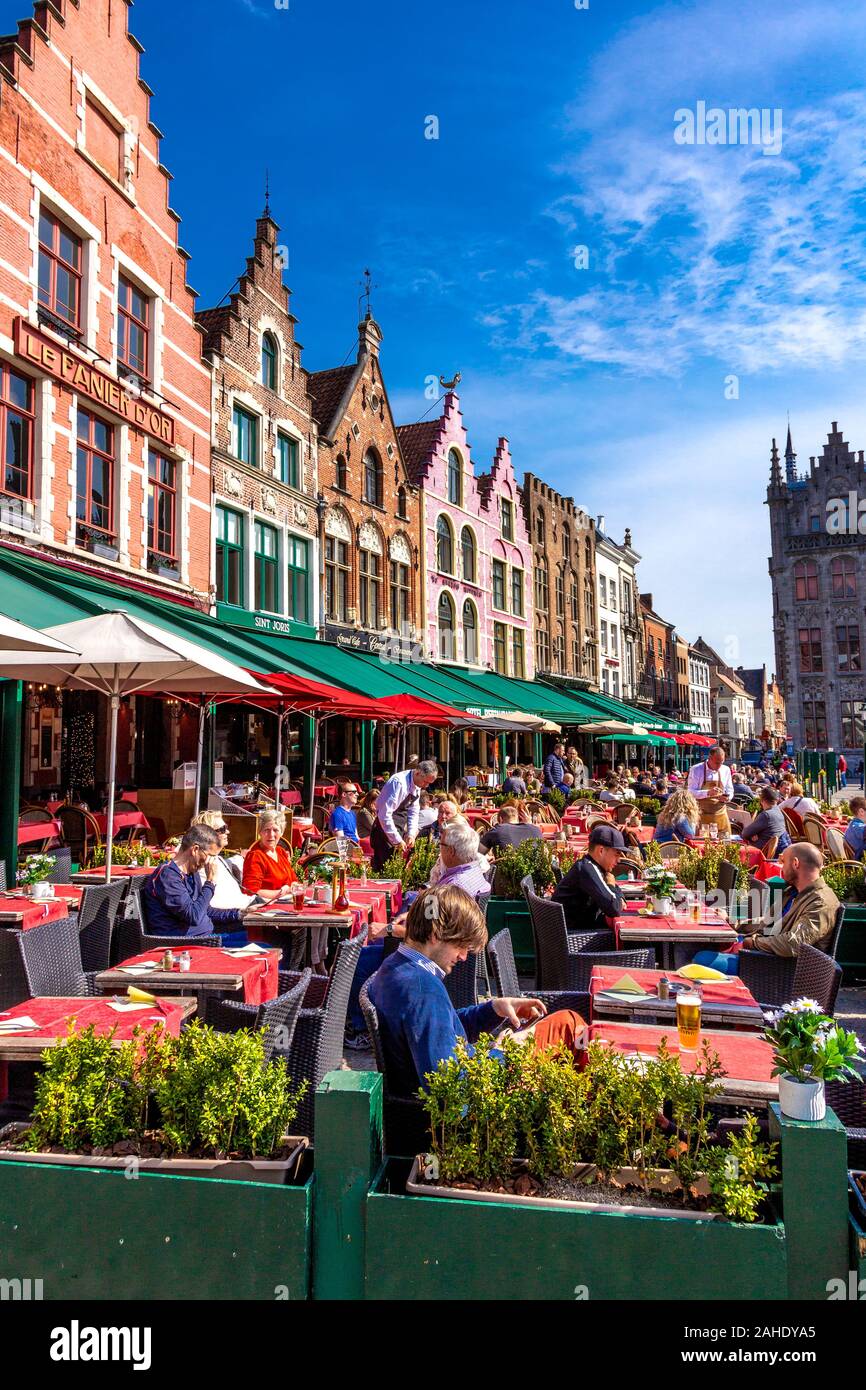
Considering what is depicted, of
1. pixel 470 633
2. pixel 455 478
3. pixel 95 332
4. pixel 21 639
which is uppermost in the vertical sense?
pixel 455 478

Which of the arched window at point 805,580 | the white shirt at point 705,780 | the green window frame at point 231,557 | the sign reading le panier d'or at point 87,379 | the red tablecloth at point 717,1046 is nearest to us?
the red tablecloth at point 717,1046

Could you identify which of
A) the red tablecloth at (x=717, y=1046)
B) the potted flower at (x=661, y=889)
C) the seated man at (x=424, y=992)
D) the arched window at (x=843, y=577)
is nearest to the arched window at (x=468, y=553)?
the potted flower at (x=661, y=889)

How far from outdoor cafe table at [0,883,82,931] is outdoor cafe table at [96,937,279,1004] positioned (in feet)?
5.03

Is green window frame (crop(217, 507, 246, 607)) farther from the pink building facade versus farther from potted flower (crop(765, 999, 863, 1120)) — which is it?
potted flower (crop(765, 999, 863, 1120))

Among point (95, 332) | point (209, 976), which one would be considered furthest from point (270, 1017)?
point (95, 332)

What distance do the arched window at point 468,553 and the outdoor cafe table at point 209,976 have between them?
27.5 meters

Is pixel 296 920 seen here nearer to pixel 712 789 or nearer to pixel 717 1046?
pixel 717 1046

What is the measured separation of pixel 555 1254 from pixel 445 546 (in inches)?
1152

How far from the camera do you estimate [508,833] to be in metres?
9.32

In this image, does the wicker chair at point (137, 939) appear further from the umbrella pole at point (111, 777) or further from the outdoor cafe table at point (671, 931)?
the outdoor cafe table at point (671, 931)

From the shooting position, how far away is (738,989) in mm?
4703

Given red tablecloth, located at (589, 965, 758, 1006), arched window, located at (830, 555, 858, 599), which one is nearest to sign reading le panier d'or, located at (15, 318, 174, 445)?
red tablecloth, located at (589, 965, 758, 1006)

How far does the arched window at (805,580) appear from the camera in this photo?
176 ft
